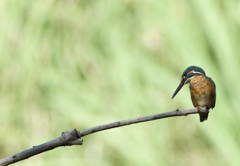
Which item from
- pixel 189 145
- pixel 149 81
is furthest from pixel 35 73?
pixel 189 145

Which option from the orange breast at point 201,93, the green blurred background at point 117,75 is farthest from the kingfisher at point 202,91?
the green blurred background at point 117,75

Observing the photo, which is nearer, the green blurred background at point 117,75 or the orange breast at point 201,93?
the orange breast at point 201,93

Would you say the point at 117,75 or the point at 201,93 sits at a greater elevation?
the point at 117,75

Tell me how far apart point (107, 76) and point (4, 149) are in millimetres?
411

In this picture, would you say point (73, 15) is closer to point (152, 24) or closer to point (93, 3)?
point (93, 3)

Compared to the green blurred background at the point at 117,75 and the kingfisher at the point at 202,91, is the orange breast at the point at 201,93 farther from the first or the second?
the green blurred background at the point at 117,75

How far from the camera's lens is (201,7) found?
1845mm

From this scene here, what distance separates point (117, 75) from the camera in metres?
1.92

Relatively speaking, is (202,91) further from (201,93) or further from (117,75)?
(117,75)

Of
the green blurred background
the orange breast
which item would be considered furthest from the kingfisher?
the green blurred background

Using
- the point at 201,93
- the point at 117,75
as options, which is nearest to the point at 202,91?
the point at 201,93

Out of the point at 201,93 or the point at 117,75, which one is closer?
the point at 201,93

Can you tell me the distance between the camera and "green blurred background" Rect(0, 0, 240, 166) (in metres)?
1.81

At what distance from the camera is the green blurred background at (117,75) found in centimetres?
181
